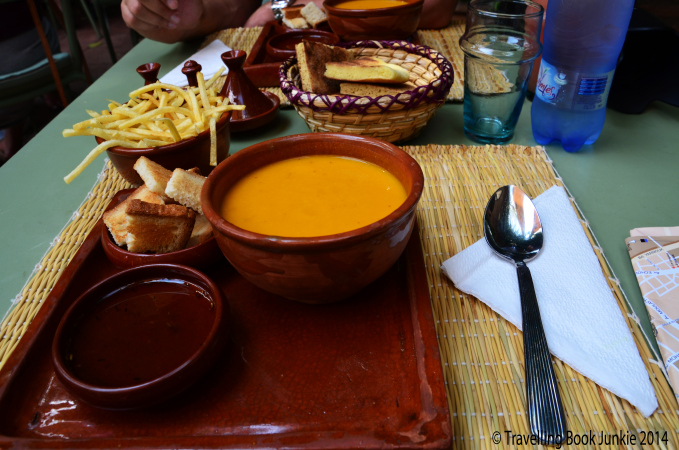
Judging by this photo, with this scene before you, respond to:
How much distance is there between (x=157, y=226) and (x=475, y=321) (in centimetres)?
57

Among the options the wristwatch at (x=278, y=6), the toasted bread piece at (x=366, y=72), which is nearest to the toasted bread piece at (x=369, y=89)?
the toasted bread piece at (x=366, y=72)

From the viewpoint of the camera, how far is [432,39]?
1.99 m

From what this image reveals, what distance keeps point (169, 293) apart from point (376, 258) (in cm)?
34

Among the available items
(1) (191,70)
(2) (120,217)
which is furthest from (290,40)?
(2) (120,217)

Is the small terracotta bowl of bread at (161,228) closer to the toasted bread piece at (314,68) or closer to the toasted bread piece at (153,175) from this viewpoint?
the toasted bread piece at (153,175)

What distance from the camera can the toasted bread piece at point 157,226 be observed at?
29.9 inches

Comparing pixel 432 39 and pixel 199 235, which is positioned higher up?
pixel 199 235

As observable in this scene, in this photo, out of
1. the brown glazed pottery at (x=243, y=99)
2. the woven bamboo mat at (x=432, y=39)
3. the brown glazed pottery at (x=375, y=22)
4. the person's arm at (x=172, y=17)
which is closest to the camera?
the brown glazed pottery at (x=243, y=99)

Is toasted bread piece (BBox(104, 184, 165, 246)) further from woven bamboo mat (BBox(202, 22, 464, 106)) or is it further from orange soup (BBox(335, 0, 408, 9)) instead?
Answer: orange soup (BBox(335, 0, 408, 9))

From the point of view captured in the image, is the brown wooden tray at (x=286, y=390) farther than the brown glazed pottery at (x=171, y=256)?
No

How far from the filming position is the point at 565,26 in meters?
1.08

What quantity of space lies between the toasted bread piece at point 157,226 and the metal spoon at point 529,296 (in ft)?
1.89

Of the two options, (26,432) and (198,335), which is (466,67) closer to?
(198,335)

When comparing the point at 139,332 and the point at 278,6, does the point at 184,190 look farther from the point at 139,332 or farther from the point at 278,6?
the point at 278,6
